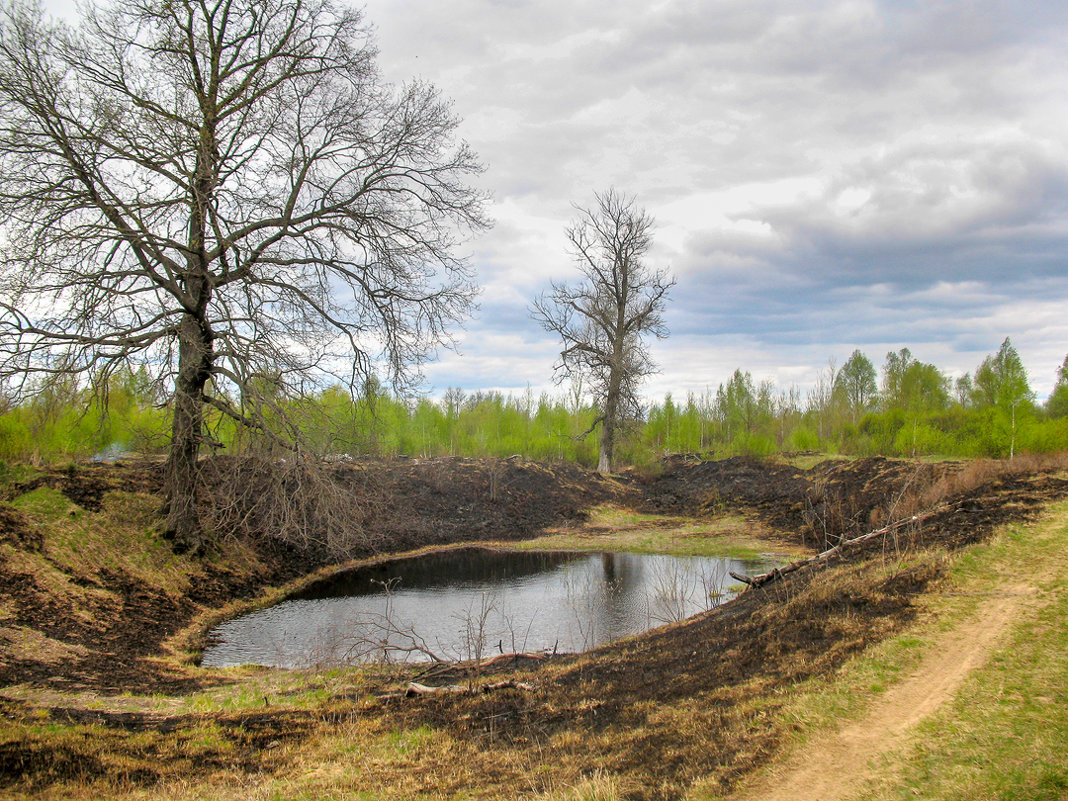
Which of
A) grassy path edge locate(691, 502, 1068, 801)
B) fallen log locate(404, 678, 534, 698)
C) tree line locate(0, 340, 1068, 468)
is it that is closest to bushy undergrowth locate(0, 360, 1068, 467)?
tree line locate(0, 340, 1068, 468)

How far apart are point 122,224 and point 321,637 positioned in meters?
9.10

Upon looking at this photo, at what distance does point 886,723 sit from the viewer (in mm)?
5793

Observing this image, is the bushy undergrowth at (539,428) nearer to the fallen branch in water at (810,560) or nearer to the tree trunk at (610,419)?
the tree trunk at (610,419)

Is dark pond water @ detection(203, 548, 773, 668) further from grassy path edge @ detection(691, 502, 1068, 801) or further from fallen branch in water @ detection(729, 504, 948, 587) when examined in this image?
grassy path edge @ detection(691, 502, 1068, 801)

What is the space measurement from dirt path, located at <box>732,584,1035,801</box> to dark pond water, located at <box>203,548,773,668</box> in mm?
5650

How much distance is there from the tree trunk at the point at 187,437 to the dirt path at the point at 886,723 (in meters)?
12.3

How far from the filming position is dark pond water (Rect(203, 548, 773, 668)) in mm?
12062

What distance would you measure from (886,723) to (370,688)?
260 inches

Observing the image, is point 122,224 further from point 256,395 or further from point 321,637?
point 321,637

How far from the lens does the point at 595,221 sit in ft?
123

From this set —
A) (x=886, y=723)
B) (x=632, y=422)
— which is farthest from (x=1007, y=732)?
(x=632, y=422)

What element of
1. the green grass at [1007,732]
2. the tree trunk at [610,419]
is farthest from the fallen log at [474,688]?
the tree trunk at [610,419]

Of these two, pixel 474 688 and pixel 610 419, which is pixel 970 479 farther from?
pixel 610 419

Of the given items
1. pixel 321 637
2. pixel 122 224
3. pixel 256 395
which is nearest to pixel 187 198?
pixel 122 224
